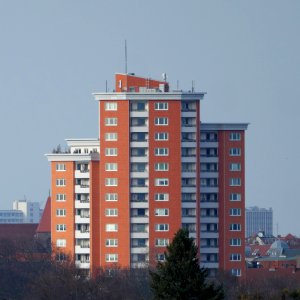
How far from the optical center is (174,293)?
48.8 m

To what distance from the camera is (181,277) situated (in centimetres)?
4894

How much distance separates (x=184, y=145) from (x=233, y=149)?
3369 millimetres

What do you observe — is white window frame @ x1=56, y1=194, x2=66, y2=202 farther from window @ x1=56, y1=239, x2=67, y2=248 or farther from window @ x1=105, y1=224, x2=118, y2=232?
window @ x1=105, y1=224, x2=118, y2=232

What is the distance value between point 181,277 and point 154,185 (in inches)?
2454

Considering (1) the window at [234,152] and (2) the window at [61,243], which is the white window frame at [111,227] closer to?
(2) the window at [61,243]

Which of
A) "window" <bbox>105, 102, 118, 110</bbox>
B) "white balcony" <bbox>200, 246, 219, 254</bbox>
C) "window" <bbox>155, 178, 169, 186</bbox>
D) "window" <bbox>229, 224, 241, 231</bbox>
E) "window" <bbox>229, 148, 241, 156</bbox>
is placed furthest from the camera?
"window" <bbox>229, 148, 241, 156</bbox>

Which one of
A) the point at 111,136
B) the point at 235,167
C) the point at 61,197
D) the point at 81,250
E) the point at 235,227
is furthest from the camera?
the point at 61,197

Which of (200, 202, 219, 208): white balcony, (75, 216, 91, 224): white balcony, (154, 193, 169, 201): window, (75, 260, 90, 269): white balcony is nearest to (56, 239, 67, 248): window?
(75, 216, 91, 224): white balcony

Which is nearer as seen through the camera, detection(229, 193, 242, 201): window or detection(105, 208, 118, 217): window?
detection(105, 208, 118, 217): window

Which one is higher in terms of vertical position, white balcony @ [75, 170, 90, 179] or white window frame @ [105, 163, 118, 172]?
white window frame @ [105, 163, 118, 172]

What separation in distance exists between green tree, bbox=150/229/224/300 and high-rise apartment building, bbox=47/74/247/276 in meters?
59.7

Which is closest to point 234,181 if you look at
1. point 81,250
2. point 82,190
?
point 82,190

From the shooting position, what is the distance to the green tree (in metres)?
48.8

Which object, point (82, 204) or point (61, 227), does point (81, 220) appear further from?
point (61, 227)
